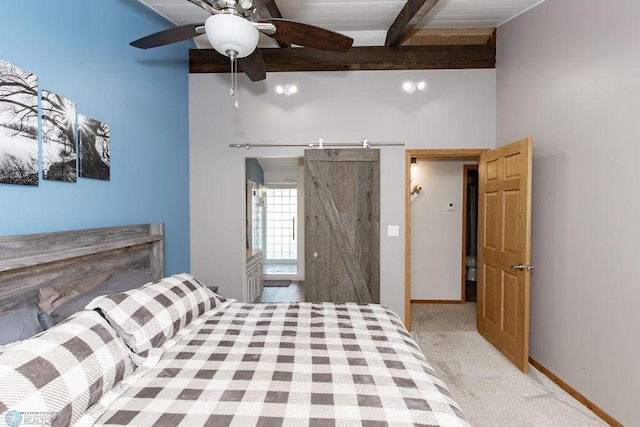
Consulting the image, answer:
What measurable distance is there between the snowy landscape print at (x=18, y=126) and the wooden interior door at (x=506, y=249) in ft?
11.1

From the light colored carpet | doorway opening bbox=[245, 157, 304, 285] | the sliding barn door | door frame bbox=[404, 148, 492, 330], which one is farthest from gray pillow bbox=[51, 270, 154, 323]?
doorway opening bbox=[245, 157, 304, 285]

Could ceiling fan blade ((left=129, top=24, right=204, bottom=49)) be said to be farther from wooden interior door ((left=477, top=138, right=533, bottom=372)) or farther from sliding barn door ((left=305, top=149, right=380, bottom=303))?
wooden interior door ((left=477, top=138, right=533, bottom=372))

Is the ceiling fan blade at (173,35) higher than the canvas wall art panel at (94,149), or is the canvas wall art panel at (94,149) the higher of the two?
the ceiling fan blade at (173,35)

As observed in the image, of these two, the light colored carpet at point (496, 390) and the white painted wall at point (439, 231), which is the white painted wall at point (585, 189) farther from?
the white painted wall at point (439, 231)

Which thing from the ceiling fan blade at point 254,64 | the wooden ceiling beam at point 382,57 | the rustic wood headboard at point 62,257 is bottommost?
the rustic wood headboard at point 62,257

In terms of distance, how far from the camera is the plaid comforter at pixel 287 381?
1.08m

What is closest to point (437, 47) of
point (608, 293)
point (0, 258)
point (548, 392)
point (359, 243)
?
point (359, 243)

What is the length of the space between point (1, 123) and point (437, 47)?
3643 mm

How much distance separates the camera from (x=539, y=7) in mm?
2814

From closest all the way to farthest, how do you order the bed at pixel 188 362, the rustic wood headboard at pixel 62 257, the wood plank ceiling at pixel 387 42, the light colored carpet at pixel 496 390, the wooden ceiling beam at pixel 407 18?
the bed at pixel 188 362, the rustic wood headboard at pixel 62 257, the light colored carpet at pixel 496 390, the wooden ceiling beam at pixel 407 18, the wood plank ceiling at pixel 387 42

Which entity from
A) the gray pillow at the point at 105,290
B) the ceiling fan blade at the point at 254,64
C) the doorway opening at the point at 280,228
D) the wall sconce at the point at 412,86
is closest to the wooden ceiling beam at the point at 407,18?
the wall sconce at the point at 412,86

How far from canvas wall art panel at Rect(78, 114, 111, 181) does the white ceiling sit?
52.6 inches

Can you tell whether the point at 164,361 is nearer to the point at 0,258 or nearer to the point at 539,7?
the point at 0,258

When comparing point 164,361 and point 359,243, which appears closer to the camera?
point 164,361
